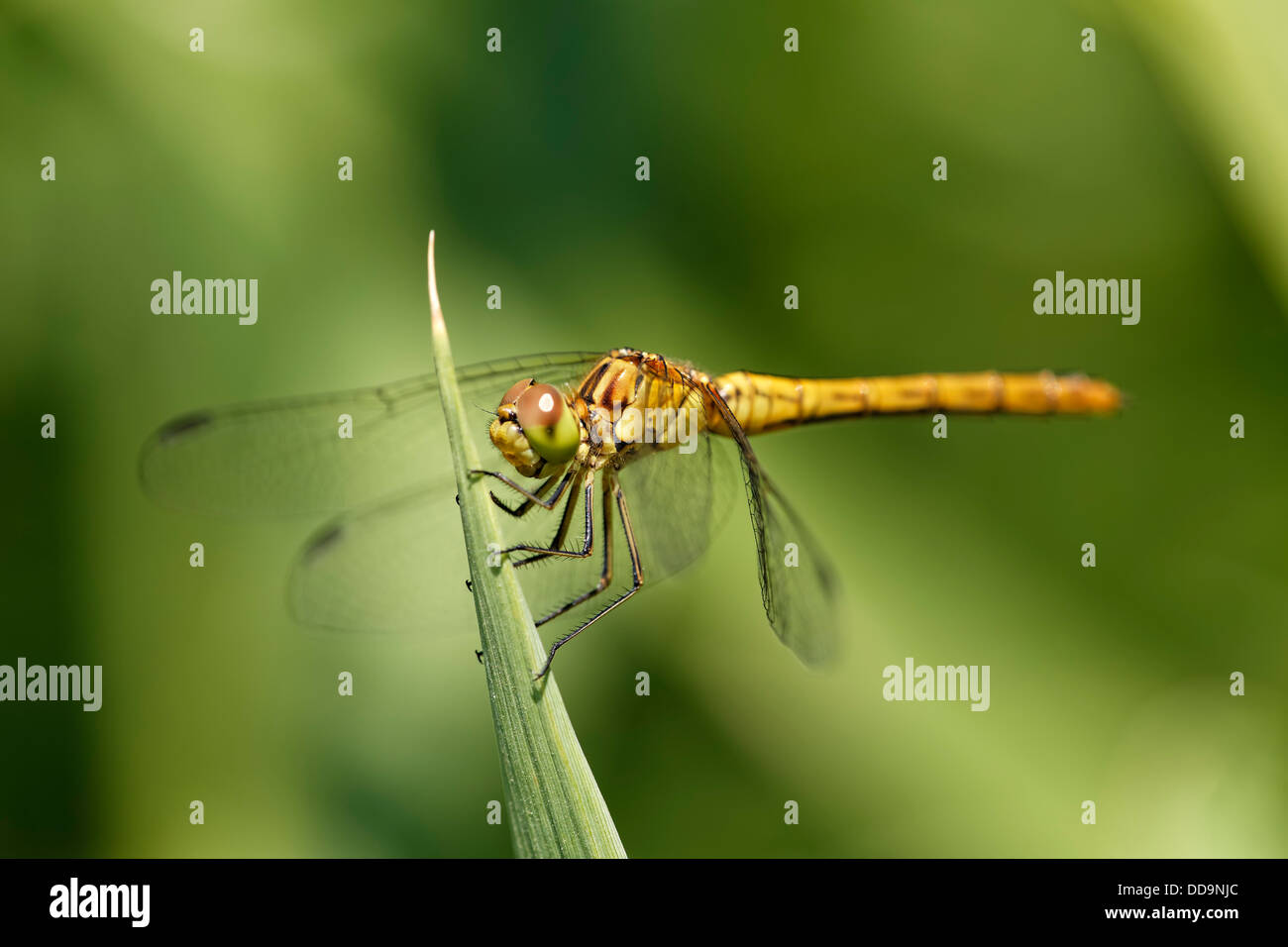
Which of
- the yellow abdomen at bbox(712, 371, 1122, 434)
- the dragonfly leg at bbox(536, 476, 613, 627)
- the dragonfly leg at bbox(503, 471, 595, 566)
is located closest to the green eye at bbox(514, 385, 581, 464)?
the dragonfly leg at bbox(503, 471, 595, 566)

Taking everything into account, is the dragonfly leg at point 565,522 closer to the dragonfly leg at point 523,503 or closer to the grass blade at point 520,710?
the dragonfly leg at point 523,503

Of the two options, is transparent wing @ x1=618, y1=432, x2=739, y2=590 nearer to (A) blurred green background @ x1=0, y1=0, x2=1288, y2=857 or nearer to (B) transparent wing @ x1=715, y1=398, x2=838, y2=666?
(B) transparent wing @ x1=715, y1=398, x2=838, y2=666

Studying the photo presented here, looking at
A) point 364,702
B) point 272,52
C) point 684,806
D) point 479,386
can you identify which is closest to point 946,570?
point 684,806

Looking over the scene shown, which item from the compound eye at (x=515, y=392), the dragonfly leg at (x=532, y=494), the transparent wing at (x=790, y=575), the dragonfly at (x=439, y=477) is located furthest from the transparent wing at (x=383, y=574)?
the transparent wing at (x=790, y=575)

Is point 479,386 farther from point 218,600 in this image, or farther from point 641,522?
point 218,600

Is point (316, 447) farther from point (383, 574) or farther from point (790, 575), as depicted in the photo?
point (790, 575)

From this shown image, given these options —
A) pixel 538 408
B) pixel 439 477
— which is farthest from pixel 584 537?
pixel 439 477
